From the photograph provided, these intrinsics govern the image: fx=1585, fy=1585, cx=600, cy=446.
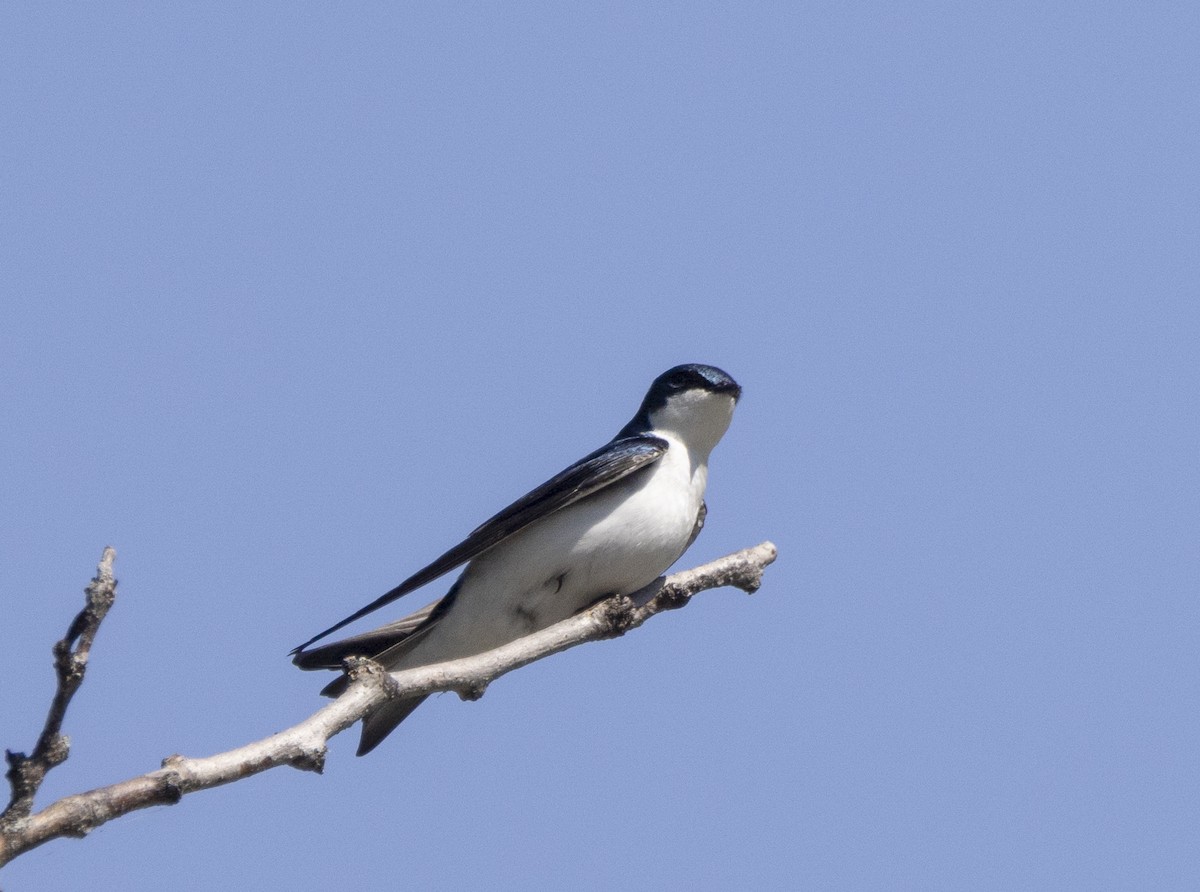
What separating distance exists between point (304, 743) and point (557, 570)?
3.30 metres

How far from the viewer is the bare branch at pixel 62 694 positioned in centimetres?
384

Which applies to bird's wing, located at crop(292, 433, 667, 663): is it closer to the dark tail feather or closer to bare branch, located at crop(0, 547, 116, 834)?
the dark tail feather

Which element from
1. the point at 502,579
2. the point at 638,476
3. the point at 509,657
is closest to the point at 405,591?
the point at 502,579

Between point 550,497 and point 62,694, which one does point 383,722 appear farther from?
point 62,694

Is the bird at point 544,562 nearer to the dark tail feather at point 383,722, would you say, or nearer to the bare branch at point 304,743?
the dark tail feather at point 383,722

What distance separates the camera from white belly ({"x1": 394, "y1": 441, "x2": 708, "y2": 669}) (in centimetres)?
731

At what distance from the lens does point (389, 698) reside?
15.0ft

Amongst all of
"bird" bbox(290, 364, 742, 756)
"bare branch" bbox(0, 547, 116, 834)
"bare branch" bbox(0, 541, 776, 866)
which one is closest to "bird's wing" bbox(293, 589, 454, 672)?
"bird" bbox(290, 364, 742, 756)

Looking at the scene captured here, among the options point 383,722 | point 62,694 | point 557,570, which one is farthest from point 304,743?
point 557,570

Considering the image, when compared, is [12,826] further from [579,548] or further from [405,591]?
[579,548]

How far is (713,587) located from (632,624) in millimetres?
398

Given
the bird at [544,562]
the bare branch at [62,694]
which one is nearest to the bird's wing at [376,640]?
the bird at [544,562]

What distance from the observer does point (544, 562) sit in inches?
289

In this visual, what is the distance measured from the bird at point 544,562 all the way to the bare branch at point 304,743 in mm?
1290
